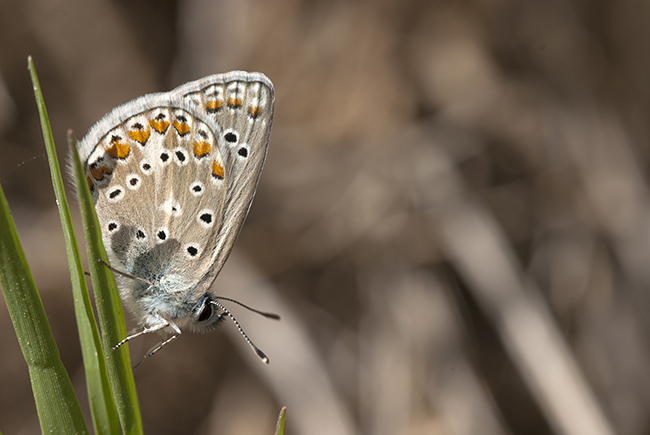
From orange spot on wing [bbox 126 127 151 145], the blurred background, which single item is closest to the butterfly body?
orange spot on wing [bbox 126 127 151 145]

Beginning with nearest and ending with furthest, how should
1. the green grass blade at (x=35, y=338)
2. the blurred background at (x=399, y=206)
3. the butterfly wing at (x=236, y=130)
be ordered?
the green grass blade at (x=35, y=338) → the butterfly wing at (x=236, y=130) → the blurred background at (x=399, y=206)

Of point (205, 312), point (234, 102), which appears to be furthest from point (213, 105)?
point (205, 312)

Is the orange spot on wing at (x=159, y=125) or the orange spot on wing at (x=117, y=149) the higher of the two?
the orange spot on wing at (x=159, y=125)

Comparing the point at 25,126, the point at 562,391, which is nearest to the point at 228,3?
the point at 25,126

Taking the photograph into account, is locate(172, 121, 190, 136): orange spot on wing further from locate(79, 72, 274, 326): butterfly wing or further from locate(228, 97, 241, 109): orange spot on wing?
locate(228, 97, 241, 109): orange spot on wing

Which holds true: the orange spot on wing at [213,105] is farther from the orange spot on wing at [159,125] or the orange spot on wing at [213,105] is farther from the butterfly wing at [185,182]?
the orange spot on wing at [159,125]

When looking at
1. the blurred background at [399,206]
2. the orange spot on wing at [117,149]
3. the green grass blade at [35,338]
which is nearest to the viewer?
the green grass blade at [35,338]

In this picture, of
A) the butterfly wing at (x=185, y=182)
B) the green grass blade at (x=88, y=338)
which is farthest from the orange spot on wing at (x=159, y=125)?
the green grass blade at (x=88, y=338)
